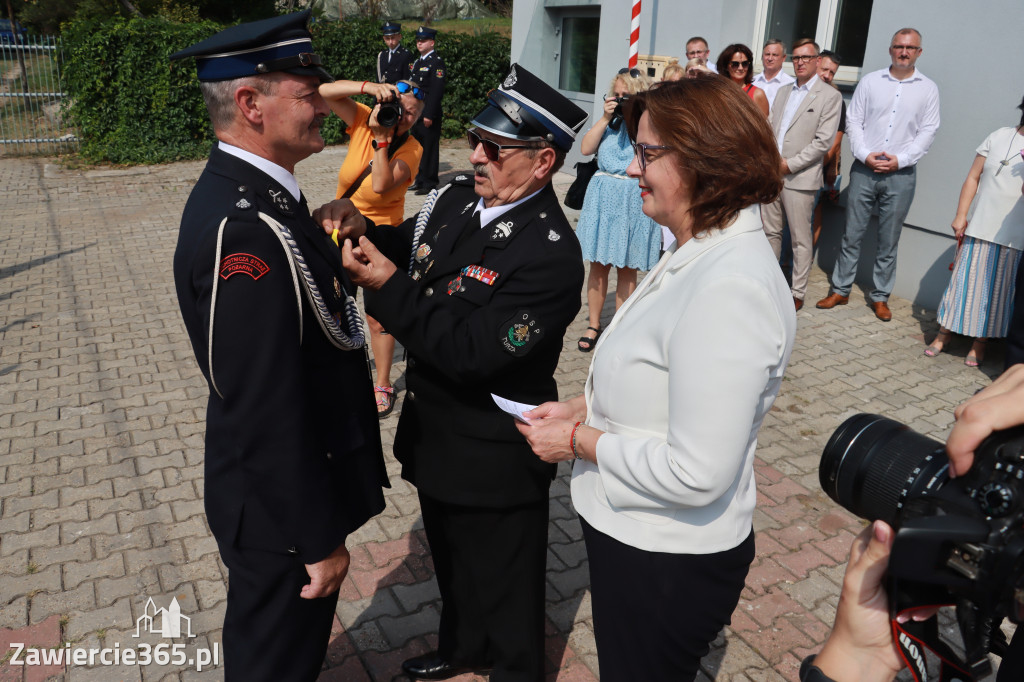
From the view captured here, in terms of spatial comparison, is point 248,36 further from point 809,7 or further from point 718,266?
point 809,7

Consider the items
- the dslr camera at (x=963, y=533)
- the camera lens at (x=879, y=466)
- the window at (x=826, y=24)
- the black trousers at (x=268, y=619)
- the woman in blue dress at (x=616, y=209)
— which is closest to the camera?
the dslr camera at (x=963, y=533)

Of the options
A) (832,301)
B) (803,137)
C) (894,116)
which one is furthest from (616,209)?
(894,116)

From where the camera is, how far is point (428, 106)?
1123cm

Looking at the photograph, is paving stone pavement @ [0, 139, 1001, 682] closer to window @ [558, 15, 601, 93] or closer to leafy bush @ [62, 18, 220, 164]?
window @ [558, 15, 601, 93]

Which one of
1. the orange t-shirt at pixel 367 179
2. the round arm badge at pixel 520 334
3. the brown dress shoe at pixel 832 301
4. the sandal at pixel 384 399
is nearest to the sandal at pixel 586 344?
the sandal at pixel 384 399

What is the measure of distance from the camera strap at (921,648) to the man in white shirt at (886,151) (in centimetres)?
604

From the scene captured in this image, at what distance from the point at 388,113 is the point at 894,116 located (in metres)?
5.01

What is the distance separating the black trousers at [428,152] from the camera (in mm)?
11438

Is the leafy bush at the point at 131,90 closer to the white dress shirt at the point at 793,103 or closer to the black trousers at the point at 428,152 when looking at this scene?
the black trousers at the point at 428,152

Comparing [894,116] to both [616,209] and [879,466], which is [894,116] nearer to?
[616,209]

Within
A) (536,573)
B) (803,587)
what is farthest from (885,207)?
(536,573)

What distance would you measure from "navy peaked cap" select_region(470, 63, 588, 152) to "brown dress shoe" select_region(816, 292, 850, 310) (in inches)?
210

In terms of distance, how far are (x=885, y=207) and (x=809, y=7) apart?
2.89m

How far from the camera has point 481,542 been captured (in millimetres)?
2650
